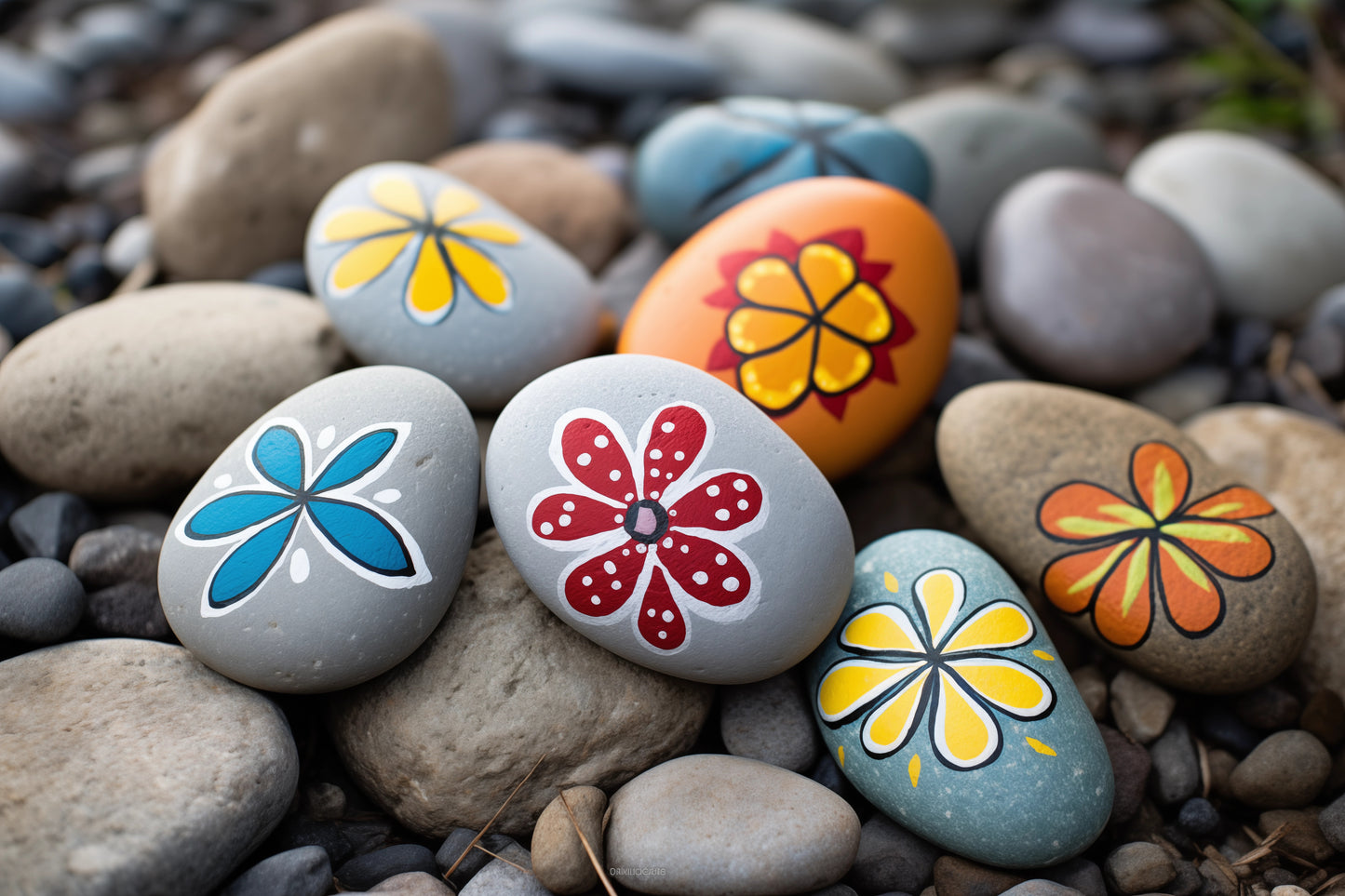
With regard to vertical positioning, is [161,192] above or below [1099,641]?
above

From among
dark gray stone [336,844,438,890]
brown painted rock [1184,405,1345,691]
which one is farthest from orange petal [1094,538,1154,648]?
dark gray stone [336,844,438,890]

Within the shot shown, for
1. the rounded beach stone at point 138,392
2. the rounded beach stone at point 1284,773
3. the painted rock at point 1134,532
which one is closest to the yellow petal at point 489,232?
the rounded beach stone at point 138,392

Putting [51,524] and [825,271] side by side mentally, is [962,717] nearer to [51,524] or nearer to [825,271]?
[825,271]

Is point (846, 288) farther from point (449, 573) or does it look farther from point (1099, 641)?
point (449, 573)

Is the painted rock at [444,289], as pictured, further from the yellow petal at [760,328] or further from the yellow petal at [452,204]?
the yellow petal at [760,328]

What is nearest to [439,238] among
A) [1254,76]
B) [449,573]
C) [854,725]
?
[449,573]

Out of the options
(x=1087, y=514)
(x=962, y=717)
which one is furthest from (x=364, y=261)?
(x=1087, y=514)

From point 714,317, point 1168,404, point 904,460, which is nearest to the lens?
point 714,317
